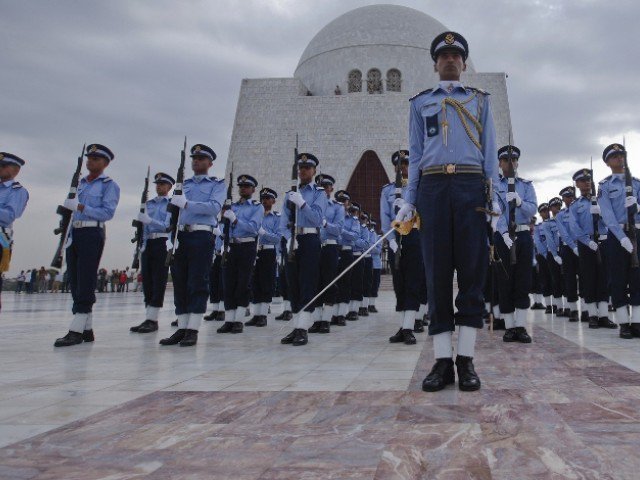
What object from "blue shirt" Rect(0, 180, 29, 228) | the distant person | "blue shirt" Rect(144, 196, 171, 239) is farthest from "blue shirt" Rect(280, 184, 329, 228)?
the distant person

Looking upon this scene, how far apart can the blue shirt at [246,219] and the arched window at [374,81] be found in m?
29.2

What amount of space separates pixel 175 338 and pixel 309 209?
207 cm

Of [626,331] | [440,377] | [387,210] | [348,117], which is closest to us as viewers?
[440,377]

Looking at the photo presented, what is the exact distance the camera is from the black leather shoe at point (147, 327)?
6932 millimetres

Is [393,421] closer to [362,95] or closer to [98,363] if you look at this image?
[98,363]

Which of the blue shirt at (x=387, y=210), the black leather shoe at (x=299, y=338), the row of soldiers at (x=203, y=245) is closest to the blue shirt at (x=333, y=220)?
the row of soldiers at (x=203, y=245)

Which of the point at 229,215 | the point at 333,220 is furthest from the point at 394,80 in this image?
the point at 229,215

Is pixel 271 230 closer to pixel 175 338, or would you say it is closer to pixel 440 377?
pixel 175 338

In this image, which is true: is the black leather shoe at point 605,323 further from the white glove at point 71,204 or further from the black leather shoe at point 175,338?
the white glove at point 71,204

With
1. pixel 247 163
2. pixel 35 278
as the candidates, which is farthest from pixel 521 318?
pixel 247 163

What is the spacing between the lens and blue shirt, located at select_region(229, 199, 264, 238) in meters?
7.32

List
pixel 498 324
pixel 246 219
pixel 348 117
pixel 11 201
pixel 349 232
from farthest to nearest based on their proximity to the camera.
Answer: pixel 348 117
pixel 349 232
pixel 246 219
pixel 498 324
pixel 11 201

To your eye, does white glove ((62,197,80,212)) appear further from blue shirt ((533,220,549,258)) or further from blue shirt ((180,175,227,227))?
blue shirt ((533,220,549,258))

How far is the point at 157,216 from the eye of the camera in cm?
758
